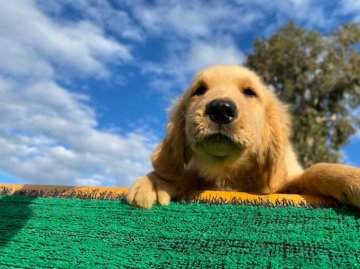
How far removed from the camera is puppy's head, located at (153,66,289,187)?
9.86 feet

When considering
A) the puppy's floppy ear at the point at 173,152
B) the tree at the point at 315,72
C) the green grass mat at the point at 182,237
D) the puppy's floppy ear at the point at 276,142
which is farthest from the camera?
the tree at the point at 315,72

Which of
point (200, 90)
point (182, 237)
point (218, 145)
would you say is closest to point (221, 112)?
point (218, 145)

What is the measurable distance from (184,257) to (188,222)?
36cm

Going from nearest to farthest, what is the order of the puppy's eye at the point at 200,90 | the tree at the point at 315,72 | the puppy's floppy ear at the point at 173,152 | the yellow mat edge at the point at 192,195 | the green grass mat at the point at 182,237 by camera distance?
the green grass mat at the point at 182,237
the yellow mat edge at the point at 192,195
the puppy's floppy ear at the point at 173,152
the puppy's eye at the point at 200,90
the tree at the point at 315,72

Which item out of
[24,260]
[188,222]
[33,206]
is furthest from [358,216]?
[33,206]

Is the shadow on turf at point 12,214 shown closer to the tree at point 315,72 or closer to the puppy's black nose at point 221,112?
the puppy's black nose at point 221,112

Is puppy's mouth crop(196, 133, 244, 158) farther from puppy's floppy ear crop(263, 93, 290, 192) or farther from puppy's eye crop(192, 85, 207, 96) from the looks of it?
puppy's eye crop(192, 85, 207, 96)

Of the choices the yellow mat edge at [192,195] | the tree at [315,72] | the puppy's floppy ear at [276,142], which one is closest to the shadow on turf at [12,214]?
the yellow mat edge at [192,195]

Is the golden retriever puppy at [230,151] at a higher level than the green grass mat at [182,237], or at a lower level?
higher

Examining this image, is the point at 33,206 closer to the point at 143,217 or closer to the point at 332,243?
the point at 143,217

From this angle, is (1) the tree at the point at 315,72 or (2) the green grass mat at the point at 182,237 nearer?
(2) the green grass mat at the point at 182,237

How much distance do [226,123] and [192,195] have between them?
61 centimetres

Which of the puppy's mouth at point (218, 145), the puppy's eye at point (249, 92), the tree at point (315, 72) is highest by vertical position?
the tree at point (315, 72)

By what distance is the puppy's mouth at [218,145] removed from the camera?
3.02 meters
